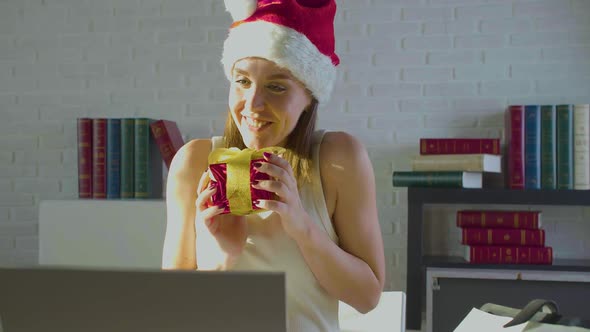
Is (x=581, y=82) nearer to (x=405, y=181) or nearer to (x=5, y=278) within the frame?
(x=405, y=181)

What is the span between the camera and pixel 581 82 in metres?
3.16

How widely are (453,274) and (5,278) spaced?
2.53 meters

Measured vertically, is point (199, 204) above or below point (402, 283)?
above

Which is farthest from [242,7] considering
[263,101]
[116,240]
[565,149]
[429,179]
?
[565,149]

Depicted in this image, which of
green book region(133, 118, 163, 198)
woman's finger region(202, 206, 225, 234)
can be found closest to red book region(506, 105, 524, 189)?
green book region(133, 118, 163, 198)

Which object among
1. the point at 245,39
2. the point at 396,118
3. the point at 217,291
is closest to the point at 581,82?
the point at 396,118

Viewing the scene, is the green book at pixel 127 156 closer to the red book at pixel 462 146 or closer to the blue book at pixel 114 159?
the blue book at pixel 114 159

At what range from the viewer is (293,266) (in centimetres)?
111

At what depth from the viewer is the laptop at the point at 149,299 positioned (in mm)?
530

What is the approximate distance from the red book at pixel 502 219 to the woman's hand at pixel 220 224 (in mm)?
2133

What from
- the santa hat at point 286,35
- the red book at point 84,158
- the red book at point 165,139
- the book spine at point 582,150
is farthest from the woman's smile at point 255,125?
the red book at point 84,158

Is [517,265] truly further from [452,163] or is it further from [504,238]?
[452,163]

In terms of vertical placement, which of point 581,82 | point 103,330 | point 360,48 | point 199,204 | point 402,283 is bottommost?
point 402,283

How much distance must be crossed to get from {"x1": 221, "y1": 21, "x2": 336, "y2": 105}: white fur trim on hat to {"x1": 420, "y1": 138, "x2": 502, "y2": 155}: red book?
1892 millimetres
